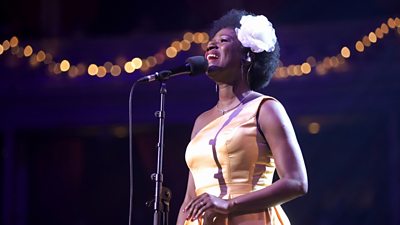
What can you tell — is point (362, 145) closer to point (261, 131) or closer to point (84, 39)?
point (84, 39)

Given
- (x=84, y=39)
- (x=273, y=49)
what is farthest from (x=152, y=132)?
(x=273, y=49)

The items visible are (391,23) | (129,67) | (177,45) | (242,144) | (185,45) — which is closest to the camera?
(242,144)

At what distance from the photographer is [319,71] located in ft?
26.2

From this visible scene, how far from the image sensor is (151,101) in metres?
8.61

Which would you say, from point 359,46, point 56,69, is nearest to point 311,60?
point 359,46

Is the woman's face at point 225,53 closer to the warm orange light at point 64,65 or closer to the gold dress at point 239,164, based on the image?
the gold dress at point 239,164

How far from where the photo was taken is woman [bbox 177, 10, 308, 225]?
295cm

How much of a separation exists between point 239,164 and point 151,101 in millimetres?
5591

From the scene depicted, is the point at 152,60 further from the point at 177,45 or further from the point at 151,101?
the point at 151,101

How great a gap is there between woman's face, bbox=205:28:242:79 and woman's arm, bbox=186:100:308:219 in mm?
394

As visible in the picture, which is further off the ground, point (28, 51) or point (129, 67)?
point (28, 51)

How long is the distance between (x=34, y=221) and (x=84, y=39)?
7.35 feet

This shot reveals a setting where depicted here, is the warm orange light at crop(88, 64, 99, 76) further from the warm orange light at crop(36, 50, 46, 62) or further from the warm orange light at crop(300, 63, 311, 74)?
the warm orange light at crop(300, 63, 311, 74)

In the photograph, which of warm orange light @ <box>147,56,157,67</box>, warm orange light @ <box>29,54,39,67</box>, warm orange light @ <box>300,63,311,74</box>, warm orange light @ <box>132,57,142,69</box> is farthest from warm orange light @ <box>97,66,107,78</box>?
warm orange light @ <box>300,63,311,74</box>
